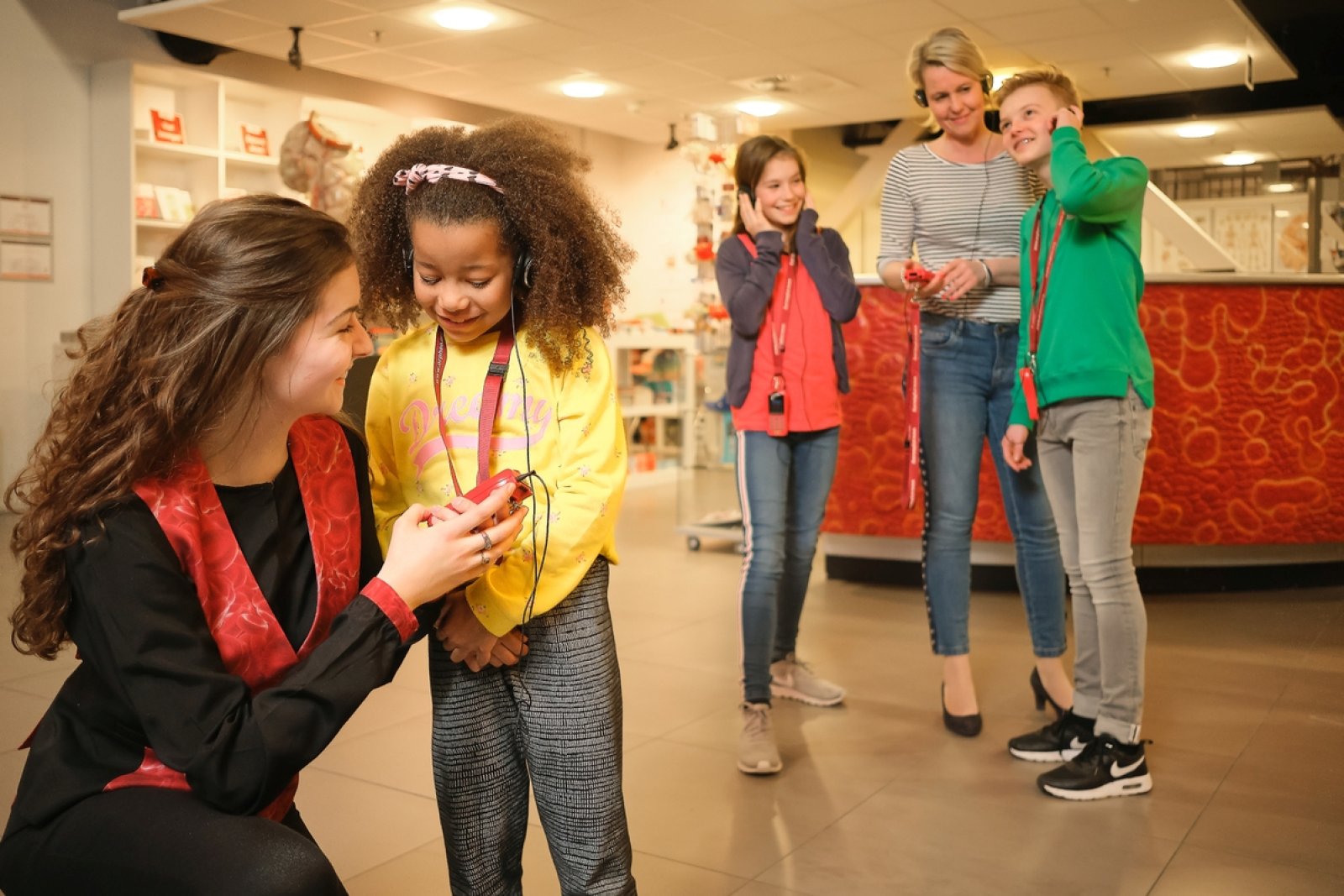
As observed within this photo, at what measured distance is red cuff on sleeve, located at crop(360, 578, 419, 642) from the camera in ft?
3.76

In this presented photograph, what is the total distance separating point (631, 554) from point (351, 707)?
13.4 ft

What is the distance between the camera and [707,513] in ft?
18.2

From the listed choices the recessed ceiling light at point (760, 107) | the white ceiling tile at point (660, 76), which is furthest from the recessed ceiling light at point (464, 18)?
the recessed ceiling light at point (760, 107)

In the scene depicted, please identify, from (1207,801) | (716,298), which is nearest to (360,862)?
(1207,801)

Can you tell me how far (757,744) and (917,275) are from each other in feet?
3.43

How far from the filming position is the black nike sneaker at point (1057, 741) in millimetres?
2457

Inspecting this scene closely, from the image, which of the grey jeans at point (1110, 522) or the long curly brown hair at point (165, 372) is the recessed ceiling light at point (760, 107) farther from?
the long curly brown hair at point (165, 372)

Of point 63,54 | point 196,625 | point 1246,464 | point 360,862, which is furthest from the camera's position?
point 63,54

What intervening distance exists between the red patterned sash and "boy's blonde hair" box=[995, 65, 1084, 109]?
65.5 inches

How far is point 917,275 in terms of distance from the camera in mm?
2506

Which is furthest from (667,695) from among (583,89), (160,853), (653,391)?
(583,89)

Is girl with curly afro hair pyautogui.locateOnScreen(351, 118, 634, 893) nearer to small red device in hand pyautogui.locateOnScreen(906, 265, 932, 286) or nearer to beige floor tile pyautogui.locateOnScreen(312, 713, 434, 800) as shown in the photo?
beige floor tile pyautogui.locateOnScreen(312, 713, 434, 800)

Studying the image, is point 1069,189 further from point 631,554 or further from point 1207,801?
point 631,554

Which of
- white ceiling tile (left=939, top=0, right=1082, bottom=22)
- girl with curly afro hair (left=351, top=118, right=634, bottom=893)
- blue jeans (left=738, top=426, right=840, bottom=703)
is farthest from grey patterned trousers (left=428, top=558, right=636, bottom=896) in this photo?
white ceiling tile (left=939, top=0, right=1082, bottom=22)
